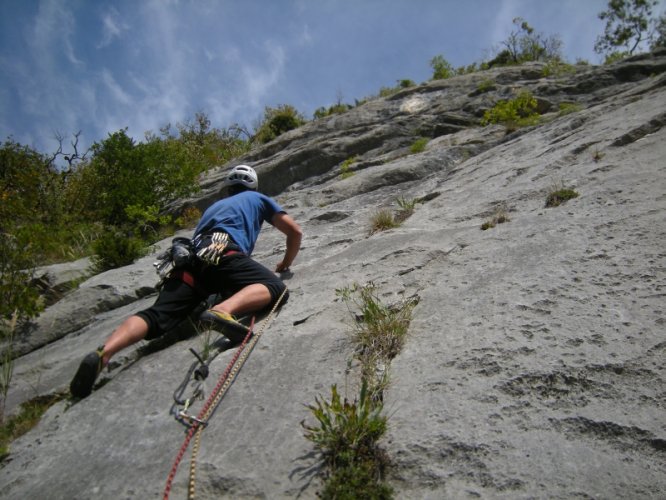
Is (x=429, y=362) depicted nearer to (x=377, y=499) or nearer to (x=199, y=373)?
(x=377, y=499)

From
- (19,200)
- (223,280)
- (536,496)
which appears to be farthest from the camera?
(19,200)

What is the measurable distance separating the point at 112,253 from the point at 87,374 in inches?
166

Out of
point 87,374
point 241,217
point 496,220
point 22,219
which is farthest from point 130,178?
point 496,220

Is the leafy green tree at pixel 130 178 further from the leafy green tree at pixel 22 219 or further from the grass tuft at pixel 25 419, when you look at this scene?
the grass tuft at pixel 25 419

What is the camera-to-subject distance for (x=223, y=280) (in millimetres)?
3713

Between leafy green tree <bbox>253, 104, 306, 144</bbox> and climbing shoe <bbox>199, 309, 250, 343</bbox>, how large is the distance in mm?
15060

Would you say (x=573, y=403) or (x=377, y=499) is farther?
(x=573, y=403)

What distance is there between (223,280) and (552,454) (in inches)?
108

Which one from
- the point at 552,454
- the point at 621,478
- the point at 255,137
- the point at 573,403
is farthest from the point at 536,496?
the point at 255,137

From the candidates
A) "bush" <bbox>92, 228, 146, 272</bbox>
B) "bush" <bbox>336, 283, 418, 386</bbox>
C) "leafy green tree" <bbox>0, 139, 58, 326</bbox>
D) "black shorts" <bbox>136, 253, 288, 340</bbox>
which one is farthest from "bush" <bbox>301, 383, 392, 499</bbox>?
"bush" <bbox>92, 228, 146, 272</bbox>

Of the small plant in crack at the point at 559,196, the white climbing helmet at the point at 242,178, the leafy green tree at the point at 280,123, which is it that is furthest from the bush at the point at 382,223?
the leafy green tree at the point at 280,123

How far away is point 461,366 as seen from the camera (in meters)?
2.56

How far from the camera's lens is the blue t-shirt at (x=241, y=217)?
4082 mm

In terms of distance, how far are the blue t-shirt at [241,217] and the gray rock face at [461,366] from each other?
74cm
